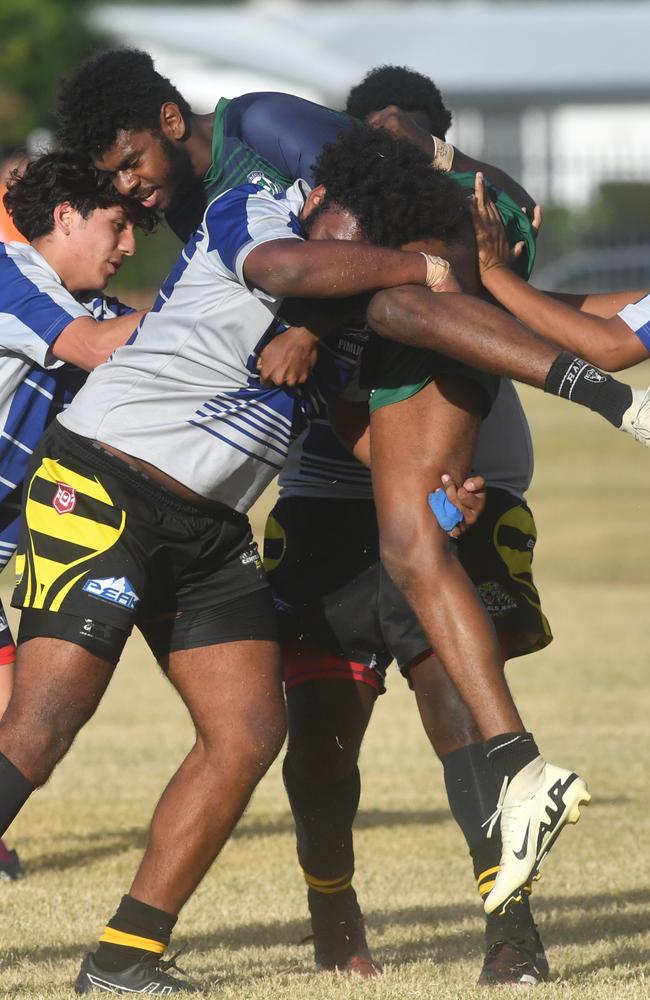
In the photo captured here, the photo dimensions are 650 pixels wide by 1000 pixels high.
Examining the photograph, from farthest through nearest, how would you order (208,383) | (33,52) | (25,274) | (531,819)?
(33,52), (25,274), (208,383), (531,819)

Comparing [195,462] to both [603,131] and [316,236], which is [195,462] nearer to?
[316,236]

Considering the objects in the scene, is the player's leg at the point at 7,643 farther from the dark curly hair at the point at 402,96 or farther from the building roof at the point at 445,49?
the building roof at the point at 445,49

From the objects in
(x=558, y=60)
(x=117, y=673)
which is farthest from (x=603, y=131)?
(x=117, y=673)

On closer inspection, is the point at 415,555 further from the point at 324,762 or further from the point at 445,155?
the point at 445,155

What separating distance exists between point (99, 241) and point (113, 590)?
1.35 meters

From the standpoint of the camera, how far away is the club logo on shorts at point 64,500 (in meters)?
4.57

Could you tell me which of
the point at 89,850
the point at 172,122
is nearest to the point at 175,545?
the point at 172,122

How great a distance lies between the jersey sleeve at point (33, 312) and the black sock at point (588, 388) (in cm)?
146

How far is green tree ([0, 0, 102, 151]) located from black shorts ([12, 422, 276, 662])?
3223 centimetres

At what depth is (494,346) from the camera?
4.41 metres

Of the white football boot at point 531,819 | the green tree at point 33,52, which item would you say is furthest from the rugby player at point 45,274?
the green tree at point 33,52

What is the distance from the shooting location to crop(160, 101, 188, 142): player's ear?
521 centimetres

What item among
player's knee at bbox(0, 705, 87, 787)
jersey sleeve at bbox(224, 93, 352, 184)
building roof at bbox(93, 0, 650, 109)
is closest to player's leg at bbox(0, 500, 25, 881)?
player's knee at bbox(0, 705, 87, 787)

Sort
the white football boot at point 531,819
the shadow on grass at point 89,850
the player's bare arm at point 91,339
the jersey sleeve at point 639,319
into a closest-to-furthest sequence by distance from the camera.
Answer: the white football boot at point 531,819
the jersey sleeve at point 639,319
the player's bare arm at point 91,339
the shadow on grass at point 89,850
